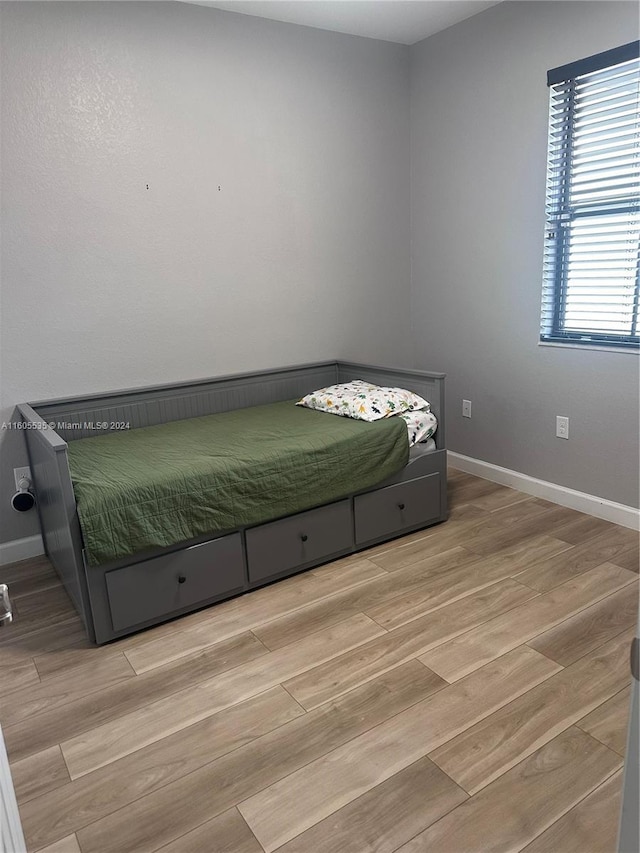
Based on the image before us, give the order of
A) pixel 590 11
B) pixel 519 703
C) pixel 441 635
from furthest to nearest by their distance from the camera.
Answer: pixel 590 11 → pixel 441 635 → pixel 519 703

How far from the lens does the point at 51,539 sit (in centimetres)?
254

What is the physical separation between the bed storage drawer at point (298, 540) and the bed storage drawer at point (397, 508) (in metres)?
0.08

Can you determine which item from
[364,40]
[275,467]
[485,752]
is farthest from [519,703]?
[364,40]

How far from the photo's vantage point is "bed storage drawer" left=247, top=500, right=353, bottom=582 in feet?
7.98

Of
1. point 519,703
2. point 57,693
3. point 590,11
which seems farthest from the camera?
point 590,11

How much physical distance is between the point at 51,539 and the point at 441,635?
1.60 meters

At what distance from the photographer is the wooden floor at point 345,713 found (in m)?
1.42

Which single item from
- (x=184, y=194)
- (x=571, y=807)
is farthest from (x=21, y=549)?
(x=571, y=807)

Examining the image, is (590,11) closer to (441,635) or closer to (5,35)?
(5,35)

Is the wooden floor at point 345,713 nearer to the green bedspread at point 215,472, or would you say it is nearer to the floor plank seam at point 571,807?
the floor plank seam at point 571,807

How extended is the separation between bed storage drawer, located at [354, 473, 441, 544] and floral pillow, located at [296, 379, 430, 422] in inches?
13.3

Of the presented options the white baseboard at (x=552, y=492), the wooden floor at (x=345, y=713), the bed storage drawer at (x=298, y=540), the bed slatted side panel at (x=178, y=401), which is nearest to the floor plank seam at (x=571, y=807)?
the wooden floor at (x=345, y=713)

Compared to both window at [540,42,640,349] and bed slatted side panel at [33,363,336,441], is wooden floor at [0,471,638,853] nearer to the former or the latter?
bed slatted side panel at [33,363,336,441]

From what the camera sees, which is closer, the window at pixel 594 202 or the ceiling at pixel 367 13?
the window at pixel 594 202
